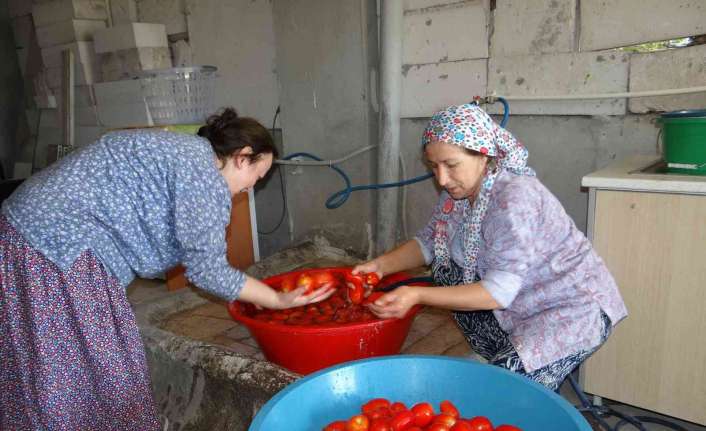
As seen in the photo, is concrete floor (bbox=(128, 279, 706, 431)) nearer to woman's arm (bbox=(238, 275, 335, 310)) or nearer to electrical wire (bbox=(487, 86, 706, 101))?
woman's arm (bbox=(238, 275, 335, 310))

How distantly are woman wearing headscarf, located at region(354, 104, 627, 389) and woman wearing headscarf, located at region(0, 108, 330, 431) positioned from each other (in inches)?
22.6

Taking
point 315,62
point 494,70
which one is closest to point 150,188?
point 494,70

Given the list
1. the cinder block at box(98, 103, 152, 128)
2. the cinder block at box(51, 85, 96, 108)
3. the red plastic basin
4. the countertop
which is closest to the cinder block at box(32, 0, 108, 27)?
the cinder block at box(51, 85, 96, 108)

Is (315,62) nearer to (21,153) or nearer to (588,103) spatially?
(588,103)

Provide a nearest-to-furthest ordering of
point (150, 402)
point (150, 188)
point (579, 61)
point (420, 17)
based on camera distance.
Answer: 1. point (150, 188)
2. point (150, 402)
3. point (579, 61)
4. point (420, 17)

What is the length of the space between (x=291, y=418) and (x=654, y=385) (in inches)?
59.7

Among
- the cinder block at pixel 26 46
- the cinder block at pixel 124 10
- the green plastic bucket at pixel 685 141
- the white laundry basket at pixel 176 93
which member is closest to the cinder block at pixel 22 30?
the cinder block at pixel 26 46

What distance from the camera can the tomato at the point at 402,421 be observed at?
1.12 meters

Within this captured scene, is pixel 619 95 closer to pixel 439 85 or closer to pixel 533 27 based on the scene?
pixel 533 27

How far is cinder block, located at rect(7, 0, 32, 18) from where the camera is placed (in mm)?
5383

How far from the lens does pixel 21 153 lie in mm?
6000

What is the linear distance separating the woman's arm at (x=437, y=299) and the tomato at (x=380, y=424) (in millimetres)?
531

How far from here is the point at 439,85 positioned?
9.77 feet

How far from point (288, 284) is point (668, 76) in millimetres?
1822
